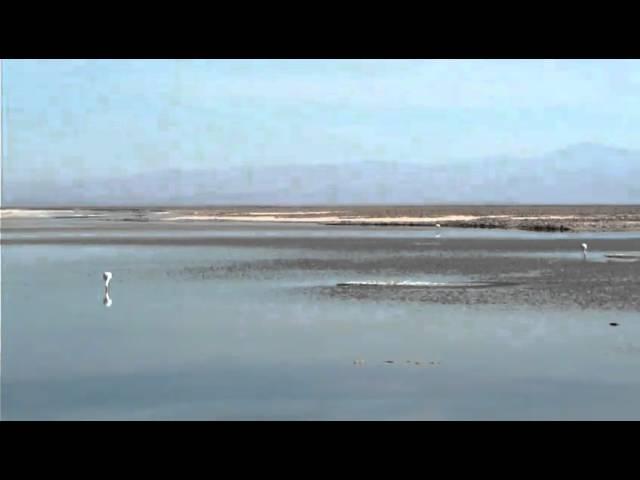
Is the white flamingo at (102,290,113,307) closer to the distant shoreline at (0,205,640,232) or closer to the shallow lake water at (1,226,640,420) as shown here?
the shallow lake water at (1,226,640,420)

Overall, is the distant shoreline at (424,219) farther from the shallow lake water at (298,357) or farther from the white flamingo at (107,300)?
the shallow lake water at (298,357)

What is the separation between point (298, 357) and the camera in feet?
43.8

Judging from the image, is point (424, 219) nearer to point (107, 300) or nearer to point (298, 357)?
point (107, 300)

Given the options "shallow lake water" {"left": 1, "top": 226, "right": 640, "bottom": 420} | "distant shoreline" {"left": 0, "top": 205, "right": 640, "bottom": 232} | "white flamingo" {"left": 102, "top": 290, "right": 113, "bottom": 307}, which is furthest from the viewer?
"distant shoreline" {"left": 0, "top": 205, "right": 640, "bottom": 232}

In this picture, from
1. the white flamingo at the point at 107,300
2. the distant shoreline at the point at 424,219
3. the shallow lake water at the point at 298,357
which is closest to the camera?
the shallow lake water at the point at 298,357

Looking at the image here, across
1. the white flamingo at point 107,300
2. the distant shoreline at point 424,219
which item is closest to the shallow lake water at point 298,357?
the white flamingo at point 107,300

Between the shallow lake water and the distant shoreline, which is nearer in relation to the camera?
the shallow lake water

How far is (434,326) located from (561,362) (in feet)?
11.6

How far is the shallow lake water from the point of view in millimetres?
10273

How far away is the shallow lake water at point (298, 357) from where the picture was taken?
10.3 meters

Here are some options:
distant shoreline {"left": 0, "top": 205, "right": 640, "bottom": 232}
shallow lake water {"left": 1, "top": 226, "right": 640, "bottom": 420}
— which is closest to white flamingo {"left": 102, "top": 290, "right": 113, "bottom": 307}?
shallow lake water {"left": 1, "top": 226, "right": 640, "bottom": 420}

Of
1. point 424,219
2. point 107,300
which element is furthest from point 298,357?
point 424,219
